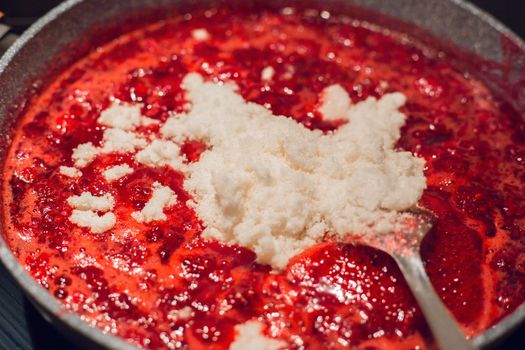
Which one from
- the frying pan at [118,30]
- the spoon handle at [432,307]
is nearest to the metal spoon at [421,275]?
the spoon handle at [432,307]

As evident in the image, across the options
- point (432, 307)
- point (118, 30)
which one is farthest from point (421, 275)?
point (118, 30)

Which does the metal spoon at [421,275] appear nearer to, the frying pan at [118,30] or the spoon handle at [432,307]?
the spoon handle at [432,307]

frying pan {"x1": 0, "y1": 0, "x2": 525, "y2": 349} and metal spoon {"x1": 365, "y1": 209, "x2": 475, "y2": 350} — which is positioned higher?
frying pan {"x1": 0, "y1": 0, "x2": 525, "y2": 349}

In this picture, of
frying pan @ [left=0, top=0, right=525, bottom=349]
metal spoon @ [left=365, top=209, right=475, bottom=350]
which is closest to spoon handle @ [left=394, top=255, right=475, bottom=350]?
metal spoon @ [left=365, top=209, right=475, bottom=350]

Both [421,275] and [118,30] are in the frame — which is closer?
[421,275]

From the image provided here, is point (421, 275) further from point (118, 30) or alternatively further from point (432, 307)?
point (118, 30)

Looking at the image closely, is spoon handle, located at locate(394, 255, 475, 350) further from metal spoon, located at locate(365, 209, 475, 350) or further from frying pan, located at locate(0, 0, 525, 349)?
frying pan, located at locate(0, 0, 525, 349)
